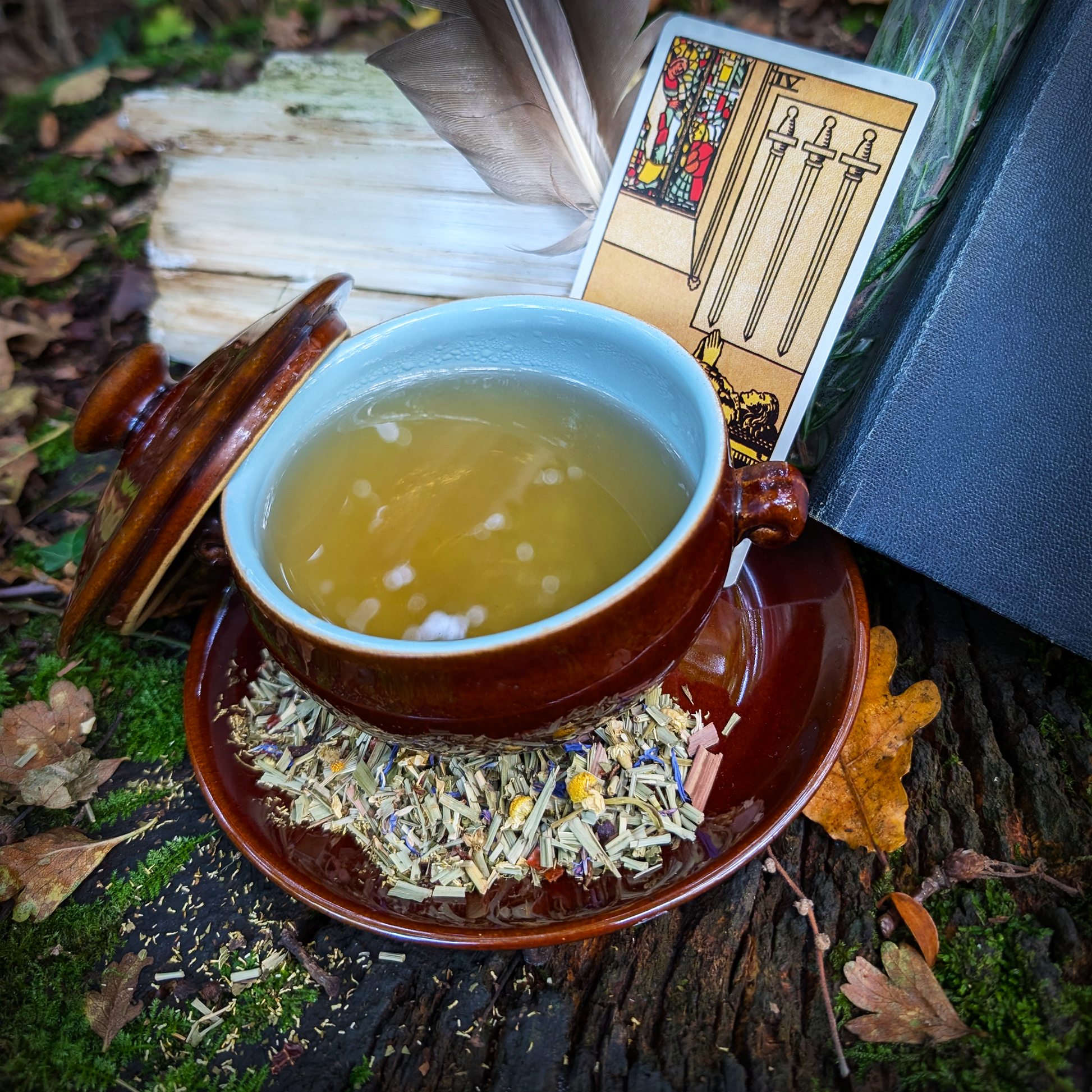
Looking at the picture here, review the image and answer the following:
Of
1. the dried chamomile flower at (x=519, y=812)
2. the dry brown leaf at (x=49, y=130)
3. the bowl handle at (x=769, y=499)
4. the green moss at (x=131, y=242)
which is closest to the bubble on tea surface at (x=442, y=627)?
the dried chamomile flower at (x=519, y=812)

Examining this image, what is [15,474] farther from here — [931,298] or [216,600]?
[931,298]

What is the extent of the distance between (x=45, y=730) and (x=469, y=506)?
97 cm

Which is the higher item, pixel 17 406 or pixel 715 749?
pixel 715 749

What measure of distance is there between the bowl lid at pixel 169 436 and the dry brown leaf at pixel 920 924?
119 centimetres

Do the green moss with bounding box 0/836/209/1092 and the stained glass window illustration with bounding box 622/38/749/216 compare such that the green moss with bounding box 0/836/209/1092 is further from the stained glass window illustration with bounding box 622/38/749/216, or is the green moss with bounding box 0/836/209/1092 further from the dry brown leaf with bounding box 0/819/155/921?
the stained glass window illustration with bounding box 622/38/749/216

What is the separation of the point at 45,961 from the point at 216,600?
0.65 metres

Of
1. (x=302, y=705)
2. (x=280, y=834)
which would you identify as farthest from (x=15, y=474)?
(x=280, y=834)

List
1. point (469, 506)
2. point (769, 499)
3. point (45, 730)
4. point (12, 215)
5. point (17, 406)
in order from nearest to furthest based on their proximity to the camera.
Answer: point (769, 499)
point (469, 506)
point (45, 730)
point (17, 406)
point (12, 215)

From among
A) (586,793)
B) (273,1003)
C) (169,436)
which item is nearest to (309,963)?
Result: (273,1003)

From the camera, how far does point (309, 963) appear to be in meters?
1.33

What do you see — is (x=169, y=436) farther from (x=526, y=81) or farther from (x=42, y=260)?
(x=42, y=260)

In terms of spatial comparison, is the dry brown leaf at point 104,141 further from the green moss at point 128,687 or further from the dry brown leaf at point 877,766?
the dry brown leaf at point 877,766

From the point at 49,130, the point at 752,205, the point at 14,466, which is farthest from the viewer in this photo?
the point at 49,130

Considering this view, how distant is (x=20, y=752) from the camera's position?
1.61 metres
